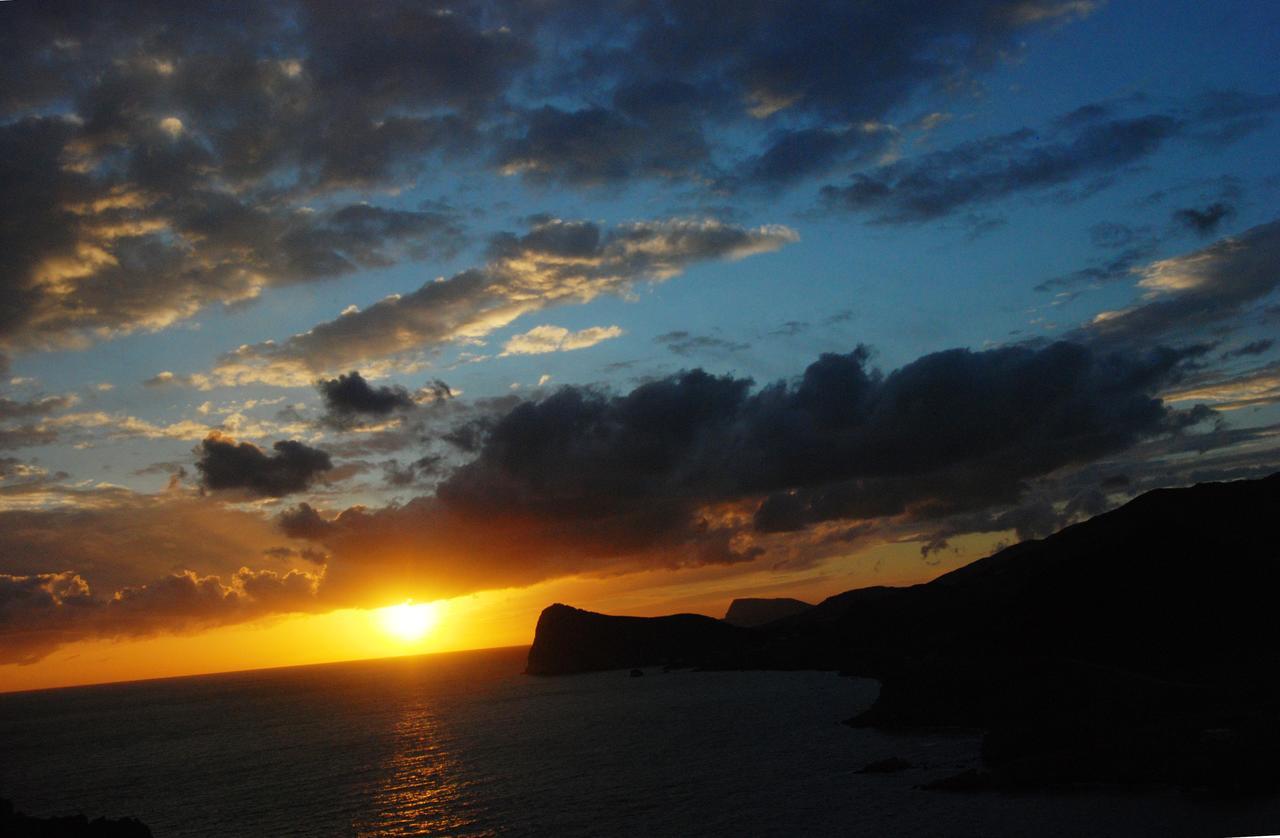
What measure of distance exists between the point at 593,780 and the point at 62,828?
4564 centimetres

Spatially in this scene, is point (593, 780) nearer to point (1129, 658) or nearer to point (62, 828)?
point (62, 828)

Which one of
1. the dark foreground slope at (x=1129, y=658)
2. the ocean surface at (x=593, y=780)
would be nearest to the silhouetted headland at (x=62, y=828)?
the ocean surface at (x=593, y=780)

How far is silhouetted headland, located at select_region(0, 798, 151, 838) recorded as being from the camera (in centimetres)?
4719

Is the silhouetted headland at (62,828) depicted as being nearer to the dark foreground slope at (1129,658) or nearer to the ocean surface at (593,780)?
the ocean surface at (593,780)

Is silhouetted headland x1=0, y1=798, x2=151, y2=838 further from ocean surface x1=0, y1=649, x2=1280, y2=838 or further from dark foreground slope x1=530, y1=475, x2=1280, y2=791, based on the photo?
dark foreground slope x1=530, y1=475, x2=1280, y2=791

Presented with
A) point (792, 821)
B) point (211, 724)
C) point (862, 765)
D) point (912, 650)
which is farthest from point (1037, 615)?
point (211, 724)

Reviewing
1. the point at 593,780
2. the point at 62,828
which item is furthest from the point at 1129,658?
Result: the point at 62,828

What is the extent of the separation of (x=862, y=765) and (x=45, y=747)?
17115cm

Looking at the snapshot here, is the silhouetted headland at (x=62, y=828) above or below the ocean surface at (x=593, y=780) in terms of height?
above

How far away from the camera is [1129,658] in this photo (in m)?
108

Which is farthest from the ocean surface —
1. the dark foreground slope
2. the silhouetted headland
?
the silhouetted headland

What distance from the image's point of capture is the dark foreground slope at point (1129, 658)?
60781mm

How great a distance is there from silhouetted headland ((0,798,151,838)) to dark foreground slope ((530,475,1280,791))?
5413cm

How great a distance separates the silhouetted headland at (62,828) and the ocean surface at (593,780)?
2163 centimetres
